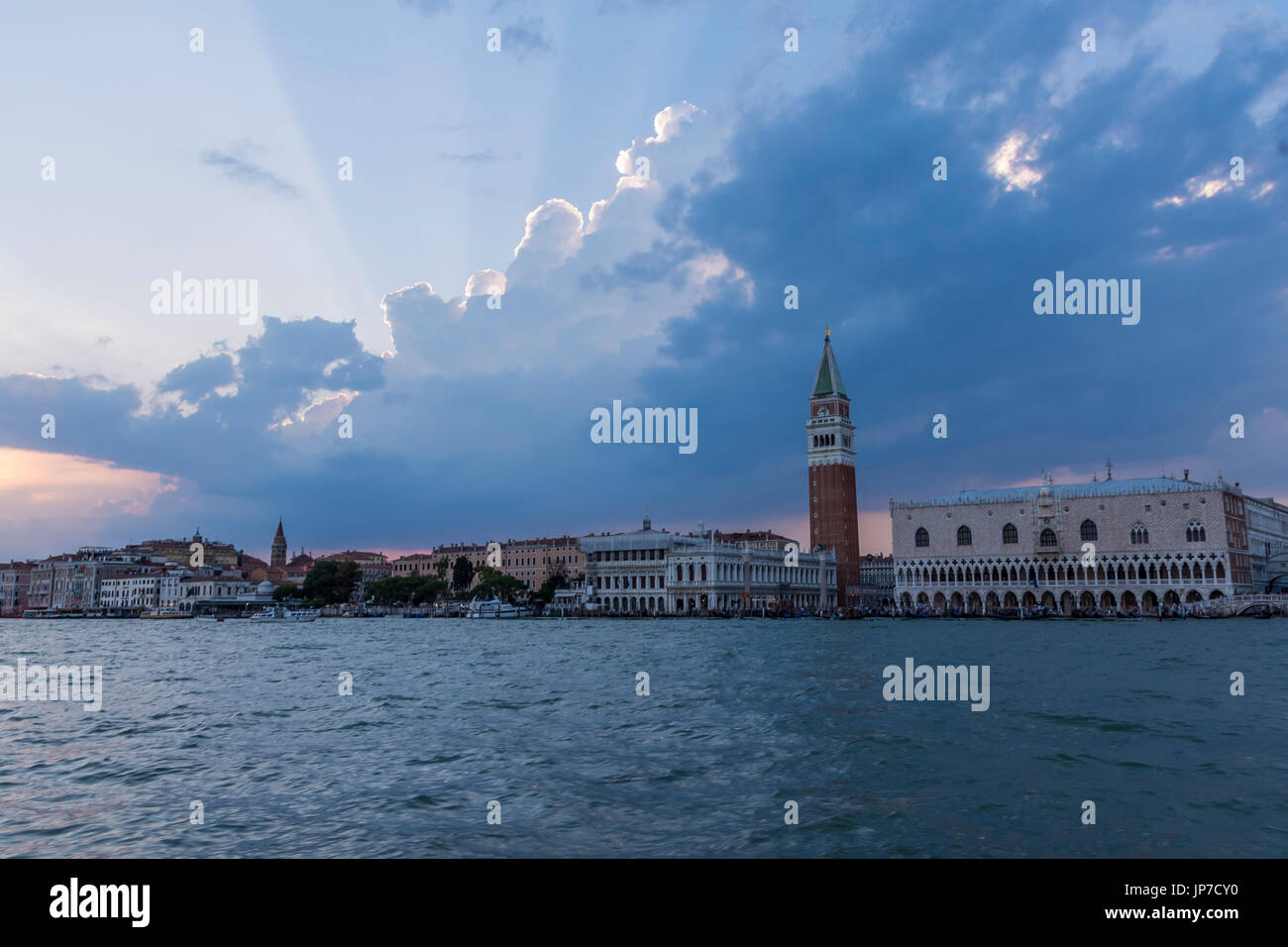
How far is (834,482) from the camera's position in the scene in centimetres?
12025

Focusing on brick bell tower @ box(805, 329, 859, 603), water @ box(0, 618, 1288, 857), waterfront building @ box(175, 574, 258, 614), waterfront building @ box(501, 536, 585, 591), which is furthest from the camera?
waterfront building @ box(175, 574, 258, 614)

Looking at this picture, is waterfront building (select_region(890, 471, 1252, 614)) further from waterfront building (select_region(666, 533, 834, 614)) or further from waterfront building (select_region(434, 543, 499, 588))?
waterfront building (select_region(434, 543, 499, 588))

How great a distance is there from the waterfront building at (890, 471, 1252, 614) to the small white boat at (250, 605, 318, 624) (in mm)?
76578

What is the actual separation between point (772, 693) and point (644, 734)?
7657 mm

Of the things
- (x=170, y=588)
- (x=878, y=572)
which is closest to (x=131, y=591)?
(x=170, y=588)

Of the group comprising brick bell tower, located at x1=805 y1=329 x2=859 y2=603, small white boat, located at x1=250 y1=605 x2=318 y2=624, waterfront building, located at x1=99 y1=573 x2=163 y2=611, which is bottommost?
small white boat, located at x1=250 y1=605 x2=318 y2=624

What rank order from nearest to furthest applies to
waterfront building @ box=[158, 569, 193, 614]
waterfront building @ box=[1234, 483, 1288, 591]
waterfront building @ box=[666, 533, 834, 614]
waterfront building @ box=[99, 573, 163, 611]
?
1. waterfront building @ box=[1234, 483, 1288, 591]
2. waterfront building @ box=[666, 533, 834, 614]
3. waterfront building @ box=[158, 569, 193, 614]
4. waterfront building @ box=[99, 573, 163, 611]

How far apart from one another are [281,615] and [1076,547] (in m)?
98.5

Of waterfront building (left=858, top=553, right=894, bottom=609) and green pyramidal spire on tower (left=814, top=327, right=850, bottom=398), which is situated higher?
green pyramidal spire on tower (left=814, top=327, right=850, bottom=398)

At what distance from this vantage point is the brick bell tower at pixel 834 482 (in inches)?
4732

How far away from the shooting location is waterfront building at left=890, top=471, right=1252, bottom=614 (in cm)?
8650

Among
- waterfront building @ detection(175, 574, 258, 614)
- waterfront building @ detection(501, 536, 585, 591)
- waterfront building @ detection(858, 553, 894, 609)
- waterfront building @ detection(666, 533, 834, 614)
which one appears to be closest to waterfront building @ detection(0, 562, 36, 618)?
waterfront building @ detection(175, 574, 258, 614)
